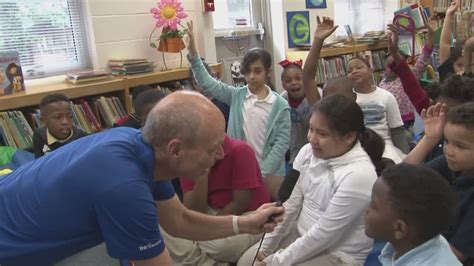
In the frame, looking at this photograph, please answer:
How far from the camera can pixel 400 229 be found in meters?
1.26

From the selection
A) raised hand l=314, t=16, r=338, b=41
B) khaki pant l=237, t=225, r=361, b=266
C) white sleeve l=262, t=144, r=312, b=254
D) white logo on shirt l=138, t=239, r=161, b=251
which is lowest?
khaki pant l=237, t=225, r=361, b=266

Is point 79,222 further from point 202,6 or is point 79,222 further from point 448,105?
point 202,6

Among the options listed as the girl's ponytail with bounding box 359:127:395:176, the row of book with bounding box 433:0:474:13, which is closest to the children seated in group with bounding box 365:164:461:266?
the girl's ponytail with bounding box 359:127:395:176

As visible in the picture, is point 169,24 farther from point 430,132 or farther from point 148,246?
point 148,246

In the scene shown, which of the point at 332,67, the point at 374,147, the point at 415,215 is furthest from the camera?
the point at 332,67

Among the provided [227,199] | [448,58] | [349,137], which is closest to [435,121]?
[349,137]

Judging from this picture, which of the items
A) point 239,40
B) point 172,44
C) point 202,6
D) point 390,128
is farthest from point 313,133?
point 239,40

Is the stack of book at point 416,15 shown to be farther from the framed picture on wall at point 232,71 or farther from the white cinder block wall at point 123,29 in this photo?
the white cinder block wall at point 123,29

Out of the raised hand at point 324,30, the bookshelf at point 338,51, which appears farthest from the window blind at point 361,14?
the raised hand at point 324,30

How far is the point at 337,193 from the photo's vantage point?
66.1 inches

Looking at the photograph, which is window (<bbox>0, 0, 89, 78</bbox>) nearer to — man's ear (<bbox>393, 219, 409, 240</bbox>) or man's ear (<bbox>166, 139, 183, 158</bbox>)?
man's ear (<bbox>166, 139, 183, 158</bbox>)

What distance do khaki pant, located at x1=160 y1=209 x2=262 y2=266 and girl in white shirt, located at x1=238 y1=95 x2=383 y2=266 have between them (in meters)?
0.28

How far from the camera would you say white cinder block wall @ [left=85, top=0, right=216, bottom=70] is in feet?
12.7

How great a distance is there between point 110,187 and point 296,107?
7.39ft
